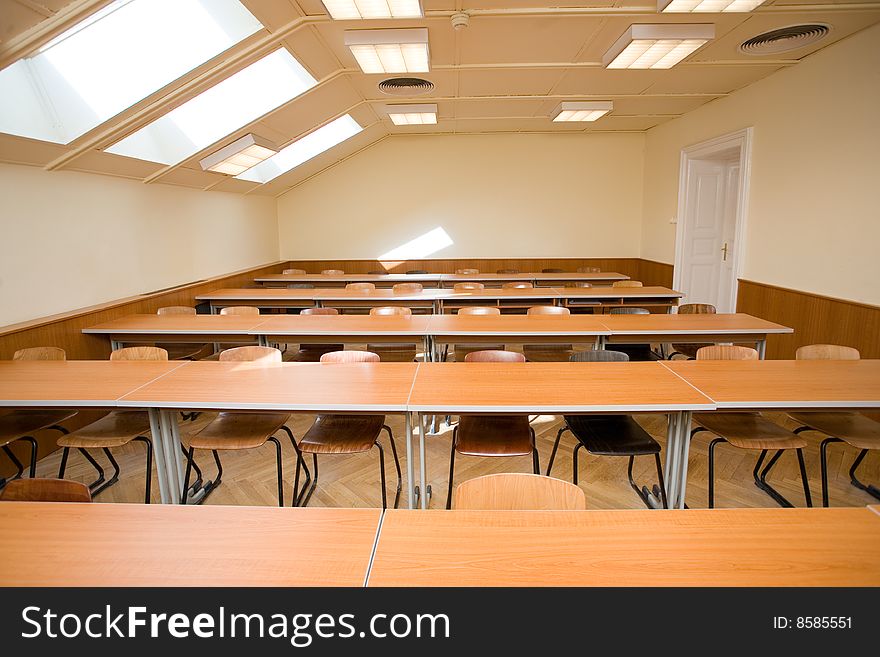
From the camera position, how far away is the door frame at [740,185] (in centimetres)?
575

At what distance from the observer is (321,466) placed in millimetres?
3645

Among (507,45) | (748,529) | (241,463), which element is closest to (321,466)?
(241,463)

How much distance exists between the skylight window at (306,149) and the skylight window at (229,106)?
88.6 inches

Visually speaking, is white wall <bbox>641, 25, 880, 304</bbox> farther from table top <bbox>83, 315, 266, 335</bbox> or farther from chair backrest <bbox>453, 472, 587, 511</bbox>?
table top <bbox>83, 315, 266, 335</bbox>

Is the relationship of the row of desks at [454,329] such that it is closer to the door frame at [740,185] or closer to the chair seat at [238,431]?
the chair seat at [238,431]

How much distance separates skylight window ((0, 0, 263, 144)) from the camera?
353 cm

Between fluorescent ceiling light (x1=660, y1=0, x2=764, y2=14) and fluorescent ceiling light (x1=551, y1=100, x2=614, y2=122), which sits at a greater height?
fluorescent ceiling light (x1=551, y1=100, x2=614, y2=122)

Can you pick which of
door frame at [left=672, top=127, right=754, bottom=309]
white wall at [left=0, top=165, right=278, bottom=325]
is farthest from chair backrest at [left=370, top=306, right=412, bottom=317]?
door frame at [left=672, top=127, right=754, bottom=309]

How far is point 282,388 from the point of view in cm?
268

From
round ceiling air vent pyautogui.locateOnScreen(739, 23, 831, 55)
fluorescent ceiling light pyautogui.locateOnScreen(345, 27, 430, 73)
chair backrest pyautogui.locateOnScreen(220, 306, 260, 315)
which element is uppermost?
round ceiling air vent pyautogui.locateOnScreen(739, 23, 831, 55)

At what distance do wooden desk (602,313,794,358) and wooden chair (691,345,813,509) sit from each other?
734 mm

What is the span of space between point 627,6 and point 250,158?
155 inches

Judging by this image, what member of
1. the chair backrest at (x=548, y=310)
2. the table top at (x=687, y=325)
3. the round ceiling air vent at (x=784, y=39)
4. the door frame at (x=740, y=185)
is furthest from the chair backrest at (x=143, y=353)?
the door frame at (x=740, y=185)
